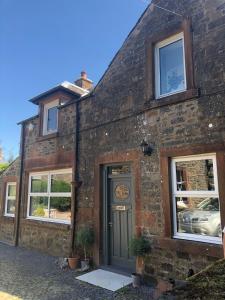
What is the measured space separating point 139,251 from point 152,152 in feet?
7.95

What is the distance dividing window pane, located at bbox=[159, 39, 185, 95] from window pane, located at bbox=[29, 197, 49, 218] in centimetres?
619

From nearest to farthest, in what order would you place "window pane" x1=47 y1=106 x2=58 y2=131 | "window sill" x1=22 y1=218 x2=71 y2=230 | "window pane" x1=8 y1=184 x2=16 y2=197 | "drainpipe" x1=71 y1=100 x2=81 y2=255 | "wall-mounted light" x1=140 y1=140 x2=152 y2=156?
"wall-mounted light" x1=140 y1=140 x2=152 y2=156
"drainpipe" x1=71 y1=100 x2=81 y2=255
"window sill" x1=22 y1=218 x2=71 y2=230
"window pane" x1=47 y1=106 x2=58 y2=131
"window pane" x1=8 y1=184 x2=16 y2=197

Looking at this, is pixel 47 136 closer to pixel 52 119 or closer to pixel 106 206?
pixel 52 119

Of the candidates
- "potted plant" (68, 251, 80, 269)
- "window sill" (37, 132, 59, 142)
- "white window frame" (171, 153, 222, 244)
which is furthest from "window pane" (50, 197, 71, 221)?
"white window frame" (171, 153, 222, 244)

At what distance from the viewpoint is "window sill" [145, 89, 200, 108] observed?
5915mm

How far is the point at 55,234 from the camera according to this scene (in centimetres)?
891

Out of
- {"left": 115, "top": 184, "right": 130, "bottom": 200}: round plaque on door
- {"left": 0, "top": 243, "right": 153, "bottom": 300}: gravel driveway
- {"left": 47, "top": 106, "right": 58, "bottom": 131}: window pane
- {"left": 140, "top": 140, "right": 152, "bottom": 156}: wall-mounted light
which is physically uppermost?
{"left": 47, "top": 106, "right": 58, "bottom": 131}: window pane

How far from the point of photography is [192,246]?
214 inches

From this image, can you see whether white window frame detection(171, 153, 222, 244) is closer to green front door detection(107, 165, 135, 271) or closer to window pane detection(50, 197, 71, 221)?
green front door detection(107, 165, 135, 271)

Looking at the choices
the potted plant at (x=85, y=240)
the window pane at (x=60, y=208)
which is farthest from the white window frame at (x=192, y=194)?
the window pane at (x=60, y=208)

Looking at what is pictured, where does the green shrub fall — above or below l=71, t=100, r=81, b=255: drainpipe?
below

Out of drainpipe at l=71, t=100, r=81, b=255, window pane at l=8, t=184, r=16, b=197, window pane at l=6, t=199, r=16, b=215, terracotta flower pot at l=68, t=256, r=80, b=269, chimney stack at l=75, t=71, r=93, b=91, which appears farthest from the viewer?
window pane at l=8, t=184, r=16, b=197

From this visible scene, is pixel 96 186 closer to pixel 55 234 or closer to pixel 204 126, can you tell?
pixel 55 234

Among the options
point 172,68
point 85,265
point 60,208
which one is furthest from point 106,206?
point 172,68
